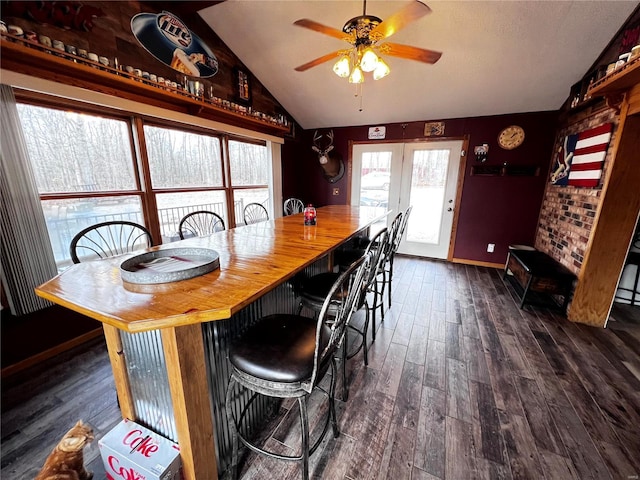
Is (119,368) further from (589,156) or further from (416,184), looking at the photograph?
(416,184)

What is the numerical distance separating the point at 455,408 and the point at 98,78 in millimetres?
3444

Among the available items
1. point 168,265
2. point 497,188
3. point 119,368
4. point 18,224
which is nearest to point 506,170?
point 497,188

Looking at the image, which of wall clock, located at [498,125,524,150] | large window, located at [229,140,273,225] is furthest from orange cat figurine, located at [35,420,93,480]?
wall clock, located at [498,125,524,150]

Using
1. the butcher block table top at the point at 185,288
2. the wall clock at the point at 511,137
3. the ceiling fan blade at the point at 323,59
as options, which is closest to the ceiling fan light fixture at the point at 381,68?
the ceiling fan blade at the point at 323,59

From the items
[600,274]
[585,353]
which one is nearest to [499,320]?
[585,353]

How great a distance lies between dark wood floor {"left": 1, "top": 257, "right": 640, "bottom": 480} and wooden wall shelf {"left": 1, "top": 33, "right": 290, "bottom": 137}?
2055mm

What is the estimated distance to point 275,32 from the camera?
2883 mm

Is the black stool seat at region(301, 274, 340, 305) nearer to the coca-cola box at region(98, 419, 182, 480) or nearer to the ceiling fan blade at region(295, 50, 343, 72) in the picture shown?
the coca-cola box at region(98, 419, 182, 480)

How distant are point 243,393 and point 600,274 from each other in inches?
124

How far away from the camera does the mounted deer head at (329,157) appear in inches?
187

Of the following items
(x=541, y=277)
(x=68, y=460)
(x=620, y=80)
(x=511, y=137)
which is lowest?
(x=68, y=460)

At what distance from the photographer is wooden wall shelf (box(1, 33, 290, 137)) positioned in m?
1.62

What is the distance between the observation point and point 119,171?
2.38m

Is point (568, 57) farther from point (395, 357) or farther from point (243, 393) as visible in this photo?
point (243, 393)
